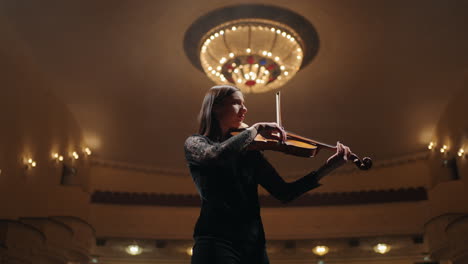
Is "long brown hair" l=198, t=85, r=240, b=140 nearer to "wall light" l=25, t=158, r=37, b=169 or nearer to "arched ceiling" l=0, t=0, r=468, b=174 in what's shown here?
"arched ceiling" l=0, t=0, r=468, b=174

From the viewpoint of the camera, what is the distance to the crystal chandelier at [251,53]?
22.6ft

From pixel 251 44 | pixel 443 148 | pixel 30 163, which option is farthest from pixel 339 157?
pixel 443 148

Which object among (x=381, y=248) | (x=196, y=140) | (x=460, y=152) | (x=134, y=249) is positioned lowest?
(x=196, y=140)

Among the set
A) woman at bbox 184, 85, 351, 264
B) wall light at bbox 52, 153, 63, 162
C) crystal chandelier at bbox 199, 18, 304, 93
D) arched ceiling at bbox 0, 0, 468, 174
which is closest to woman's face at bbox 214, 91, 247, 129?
woman at bbox 184, 85, 351, 264

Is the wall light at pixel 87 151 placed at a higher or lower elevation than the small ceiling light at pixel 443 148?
higher

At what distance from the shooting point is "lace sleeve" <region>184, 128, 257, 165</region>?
68.2 inches

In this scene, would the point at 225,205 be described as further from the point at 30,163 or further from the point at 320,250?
the point at 320,250

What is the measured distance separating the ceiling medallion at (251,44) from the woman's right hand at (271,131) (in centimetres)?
505

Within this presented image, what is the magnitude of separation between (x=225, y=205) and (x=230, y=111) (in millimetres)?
442

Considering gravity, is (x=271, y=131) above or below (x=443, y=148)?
below

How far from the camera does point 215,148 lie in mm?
1759

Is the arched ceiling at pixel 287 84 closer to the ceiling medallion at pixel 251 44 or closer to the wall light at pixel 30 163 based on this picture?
the ceiling medallion at pixel 251 44

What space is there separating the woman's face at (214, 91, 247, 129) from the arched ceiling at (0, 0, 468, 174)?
4.85m

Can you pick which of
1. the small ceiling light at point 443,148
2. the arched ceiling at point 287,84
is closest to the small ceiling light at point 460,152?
the small ceiling light at point 443,148
